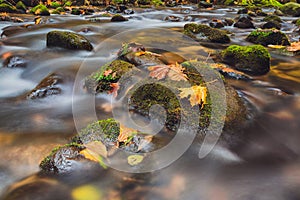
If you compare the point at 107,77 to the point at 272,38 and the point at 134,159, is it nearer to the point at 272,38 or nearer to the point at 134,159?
the point at 134,159

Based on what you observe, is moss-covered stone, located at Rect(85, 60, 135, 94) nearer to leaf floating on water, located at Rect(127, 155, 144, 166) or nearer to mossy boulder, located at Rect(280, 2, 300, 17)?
leaf floating on water, located at Rect(127, 155, 144, 166)

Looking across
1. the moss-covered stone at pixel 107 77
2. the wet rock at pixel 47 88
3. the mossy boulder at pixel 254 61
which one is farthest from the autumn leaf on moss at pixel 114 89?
the mossy boulder at pixel 254 61

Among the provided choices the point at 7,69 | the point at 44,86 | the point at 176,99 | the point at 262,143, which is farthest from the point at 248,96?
the point at 7,69

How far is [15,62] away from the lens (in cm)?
554

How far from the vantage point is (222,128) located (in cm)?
299

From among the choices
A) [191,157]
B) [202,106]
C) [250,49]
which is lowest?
Result: [191,157]

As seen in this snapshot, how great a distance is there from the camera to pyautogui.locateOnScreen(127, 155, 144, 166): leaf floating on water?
250 centimetres

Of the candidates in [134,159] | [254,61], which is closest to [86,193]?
[134,159]

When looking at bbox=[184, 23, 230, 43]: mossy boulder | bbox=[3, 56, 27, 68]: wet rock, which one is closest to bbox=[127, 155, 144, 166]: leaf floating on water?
bbox=[3, 56, 27, 68]: wet rock

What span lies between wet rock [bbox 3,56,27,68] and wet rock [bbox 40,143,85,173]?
12.5ft

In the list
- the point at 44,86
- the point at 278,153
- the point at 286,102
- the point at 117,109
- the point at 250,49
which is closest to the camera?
the point at 278,153

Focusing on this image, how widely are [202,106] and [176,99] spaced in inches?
13.4

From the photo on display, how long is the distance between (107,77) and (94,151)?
1.74 meters

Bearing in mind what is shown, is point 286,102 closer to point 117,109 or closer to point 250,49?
point 250,49
